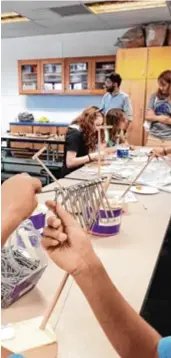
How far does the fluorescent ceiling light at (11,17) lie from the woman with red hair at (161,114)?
96.2 inches

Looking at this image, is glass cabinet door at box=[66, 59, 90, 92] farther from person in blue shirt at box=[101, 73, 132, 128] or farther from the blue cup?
the blue cup

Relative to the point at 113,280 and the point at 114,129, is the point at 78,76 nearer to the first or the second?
the point at 114,129

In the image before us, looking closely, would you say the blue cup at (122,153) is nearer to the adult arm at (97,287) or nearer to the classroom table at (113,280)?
the classroom table at (113,280)

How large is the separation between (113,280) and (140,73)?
5034 mm

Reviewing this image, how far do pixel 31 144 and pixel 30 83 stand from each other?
4.28 feet

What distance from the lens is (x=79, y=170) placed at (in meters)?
2.73

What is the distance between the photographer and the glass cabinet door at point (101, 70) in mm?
5927

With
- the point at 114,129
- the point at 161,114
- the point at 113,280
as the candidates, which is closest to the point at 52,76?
the point at 161,114

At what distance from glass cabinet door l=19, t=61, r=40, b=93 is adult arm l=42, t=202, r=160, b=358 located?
19.8ft

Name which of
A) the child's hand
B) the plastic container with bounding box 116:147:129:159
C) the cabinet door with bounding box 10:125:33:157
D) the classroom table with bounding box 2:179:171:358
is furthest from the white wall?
the child's hand

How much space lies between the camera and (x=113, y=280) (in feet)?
3.46

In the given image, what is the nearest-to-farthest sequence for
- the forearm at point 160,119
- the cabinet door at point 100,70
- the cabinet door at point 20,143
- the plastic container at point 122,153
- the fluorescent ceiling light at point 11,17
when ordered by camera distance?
1. the plastic container at point 122,153
2. the forearm at point 160,119
3. the fluorescent ceiling light at point 11,17
4. the cabinet door at point 100,70
5. the cabinet door at point 20,143

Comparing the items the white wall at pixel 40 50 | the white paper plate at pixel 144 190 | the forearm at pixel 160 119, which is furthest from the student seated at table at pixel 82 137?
the white wall at pixel 40 50

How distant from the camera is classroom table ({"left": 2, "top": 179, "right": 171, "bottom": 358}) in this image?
78 centimetres
